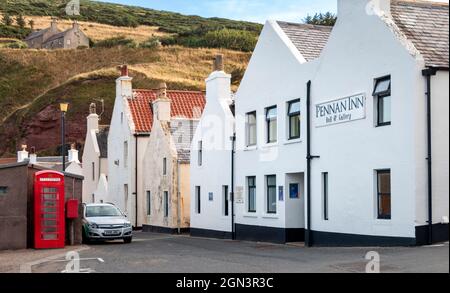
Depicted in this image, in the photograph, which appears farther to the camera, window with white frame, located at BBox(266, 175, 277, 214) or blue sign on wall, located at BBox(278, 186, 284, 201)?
window with white frame, located at BBox(266, 175, 277, 214)

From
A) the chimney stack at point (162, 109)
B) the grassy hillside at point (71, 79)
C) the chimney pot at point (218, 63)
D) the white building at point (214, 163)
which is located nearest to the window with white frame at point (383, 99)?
the white building at point (214, 163)

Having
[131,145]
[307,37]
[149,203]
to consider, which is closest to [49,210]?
[307,37]

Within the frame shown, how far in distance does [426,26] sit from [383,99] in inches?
96.9

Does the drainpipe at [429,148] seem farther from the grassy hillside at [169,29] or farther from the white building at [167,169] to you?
the grassy hillside at [169,29]

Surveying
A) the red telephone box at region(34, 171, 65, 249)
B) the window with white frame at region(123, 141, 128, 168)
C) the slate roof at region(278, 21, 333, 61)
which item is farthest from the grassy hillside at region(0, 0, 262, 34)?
the red telephone box at region(34, 171, 65, 249)

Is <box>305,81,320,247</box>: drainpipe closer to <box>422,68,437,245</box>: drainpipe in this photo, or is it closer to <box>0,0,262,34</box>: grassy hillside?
<box>422,68,437,245</box>: drainpipe

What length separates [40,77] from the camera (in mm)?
109500

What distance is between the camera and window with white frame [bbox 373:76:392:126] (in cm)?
2139

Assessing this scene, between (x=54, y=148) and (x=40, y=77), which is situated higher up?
(x=40, y=77)

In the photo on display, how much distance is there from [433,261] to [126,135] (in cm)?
3310

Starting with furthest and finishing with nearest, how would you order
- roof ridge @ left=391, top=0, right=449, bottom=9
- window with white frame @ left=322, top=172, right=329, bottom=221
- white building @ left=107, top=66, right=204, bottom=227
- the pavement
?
white building @ left=107, top=66, right=204, bottom=227 → window with white frame @ left=322, top=172, right=329, bottom=221 → roof ridge @ left=391, top=0, right=449, bottom=9 → the pavement

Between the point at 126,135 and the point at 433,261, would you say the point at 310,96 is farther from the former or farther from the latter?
the point at 126,135

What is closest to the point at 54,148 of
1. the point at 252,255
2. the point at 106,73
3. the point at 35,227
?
the point at 106,73

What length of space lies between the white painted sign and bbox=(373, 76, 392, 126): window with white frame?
49 cm
